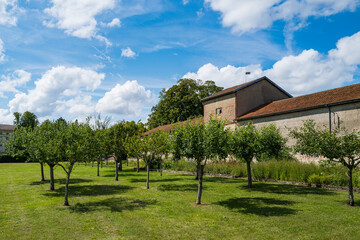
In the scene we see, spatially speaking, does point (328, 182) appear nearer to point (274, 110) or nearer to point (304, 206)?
point (304, 206)

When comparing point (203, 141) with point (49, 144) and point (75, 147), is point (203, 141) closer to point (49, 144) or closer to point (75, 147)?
point (75, 147)

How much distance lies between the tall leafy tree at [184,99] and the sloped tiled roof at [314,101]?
75.3 ft

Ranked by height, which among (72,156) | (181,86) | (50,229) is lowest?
(50,229)

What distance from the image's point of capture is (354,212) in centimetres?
990

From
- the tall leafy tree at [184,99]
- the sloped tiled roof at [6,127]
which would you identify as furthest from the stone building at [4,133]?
the tall leafy tree at [184,99]

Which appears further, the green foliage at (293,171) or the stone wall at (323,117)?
the stone wall at (323,117)

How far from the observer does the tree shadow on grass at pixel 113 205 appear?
11.2m

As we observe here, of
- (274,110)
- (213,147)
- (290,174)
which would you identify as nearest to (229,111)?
(274,110)

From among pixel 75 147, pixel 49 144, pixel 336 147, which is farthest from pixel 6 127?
pixel 336 147

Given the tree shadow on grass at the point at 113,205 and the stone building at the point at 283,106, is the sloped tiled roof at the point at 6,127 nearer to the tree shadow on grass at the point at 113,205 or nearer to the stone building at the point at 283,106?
the stone building at the point at 283,106

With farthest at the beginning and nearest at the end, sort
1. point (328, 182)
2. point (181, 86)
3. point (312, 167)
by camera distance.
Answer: point (181, 86) → point (312, 167) → point (328, 182)

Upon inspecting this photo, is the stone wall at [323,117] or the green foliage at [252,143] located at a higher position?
the stone wall at [323,117]

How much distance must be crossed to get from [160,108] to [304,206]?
45.3 meters

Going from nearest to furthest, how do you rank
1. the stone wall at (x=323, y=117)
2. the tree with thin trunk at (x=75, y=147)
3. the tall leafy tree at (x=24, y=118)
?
the tree with thin trunk at (x=75, y=147)
the stone wall at (x=323, y=117)
the tall leafy tree at (x=24, y=118)
